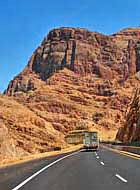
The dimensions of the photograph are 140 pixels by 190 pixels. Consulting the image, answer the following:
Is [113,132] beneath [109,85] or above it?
beneath

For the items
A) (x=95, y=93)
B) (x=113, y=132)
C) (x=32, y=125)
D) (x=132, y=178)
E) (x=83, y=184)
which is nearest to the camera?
(x=83, y=184)

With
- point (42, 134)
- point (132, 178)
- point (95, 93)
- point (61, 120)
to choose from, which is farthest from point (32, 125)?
point (95, 93)

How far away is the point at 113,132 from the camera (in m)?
147

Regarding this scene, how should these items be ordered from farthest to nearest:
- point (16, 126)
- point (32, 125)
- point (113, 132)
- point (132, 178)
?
point (113, 132) < point (32, 125) < point (16, 126) < point (132, 178)

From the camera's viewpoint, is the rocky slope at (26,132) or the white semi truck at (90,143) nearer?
the rocky slope at (26,132)

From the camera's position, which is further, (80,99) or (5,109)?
(80,99)

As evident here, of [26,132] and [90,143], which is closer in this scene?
[90,143]

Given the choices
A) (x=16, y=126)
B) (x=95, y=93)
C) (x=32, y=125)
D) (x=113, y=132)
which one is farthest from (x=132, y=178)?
(x=95, y=93)

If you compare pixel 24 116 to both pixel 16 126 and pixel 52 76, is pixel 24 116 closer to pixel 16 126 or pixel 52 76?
pixel 16 126

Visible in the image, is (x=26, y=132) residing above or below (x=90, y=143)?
above

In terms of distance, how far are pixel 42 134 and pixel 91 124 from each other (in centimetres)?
8071

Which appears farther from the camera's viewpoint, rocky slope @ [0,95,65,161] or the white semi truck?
the white semi truck

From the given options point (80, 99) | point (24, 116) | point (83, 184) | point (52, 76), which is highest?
point (52, 76)

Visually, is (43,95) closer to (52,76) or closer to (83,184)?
(52,76)
